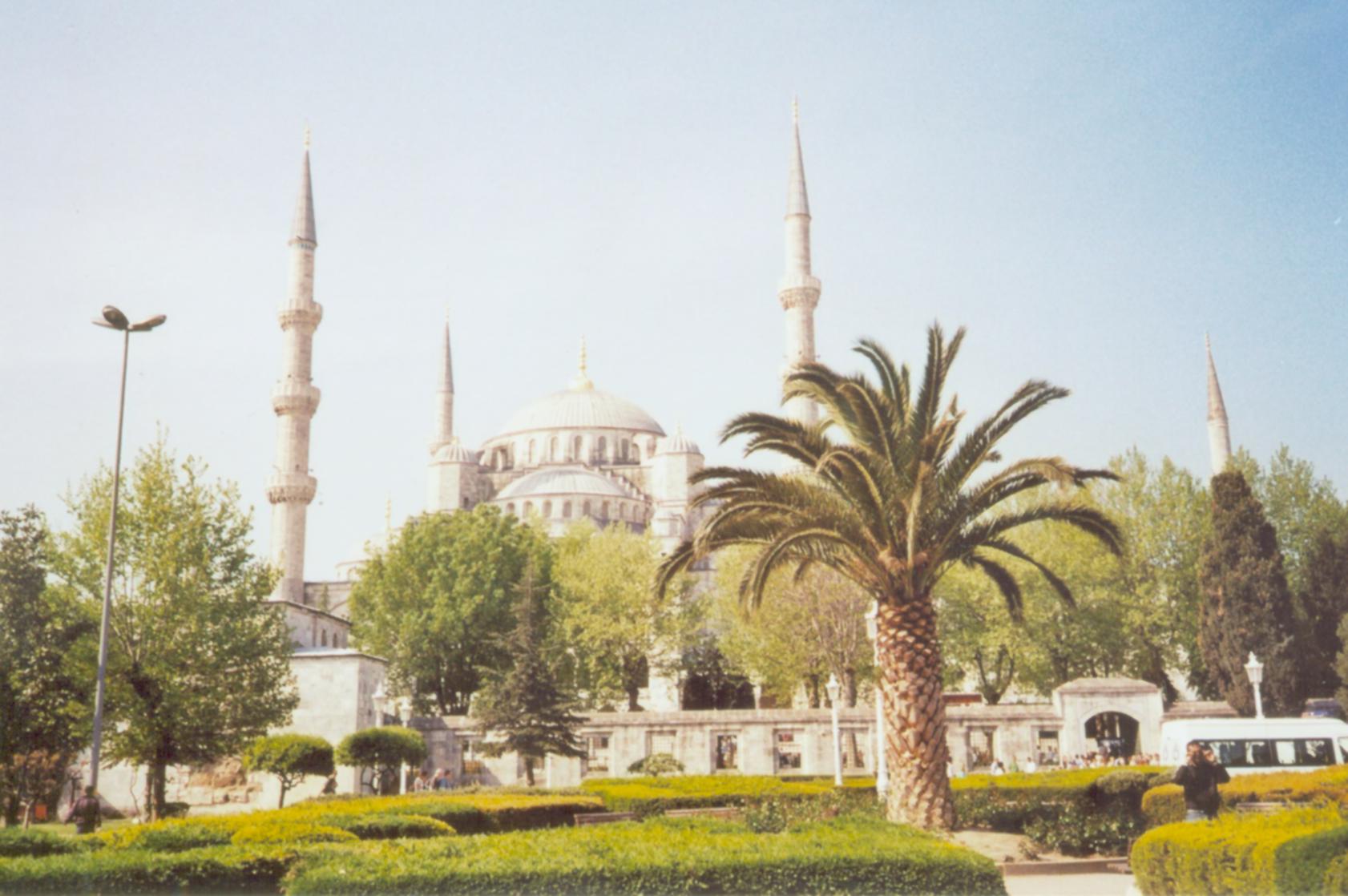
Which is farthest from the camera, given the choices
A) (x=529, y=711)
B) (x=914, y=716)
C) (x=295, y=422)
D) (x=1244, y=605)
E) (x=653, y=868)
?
(x=295, y=422)

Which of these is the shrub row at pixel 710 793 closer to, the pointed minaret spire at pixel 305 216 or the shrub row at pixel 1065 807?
the shrub row at pixel 1065 807

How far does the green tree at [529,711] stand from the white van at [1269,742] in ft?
46.0

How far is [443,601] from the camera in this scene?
4169 cm

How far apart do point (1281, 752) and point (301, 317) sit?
38373 mm

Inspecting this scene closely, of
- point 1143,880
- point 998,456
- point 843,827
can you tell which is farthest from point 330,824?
point 998,456

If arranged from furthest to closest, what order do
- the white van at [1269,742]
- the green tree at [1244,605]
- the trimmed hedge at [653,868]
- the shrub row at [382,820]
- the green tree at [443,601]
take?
the green tree at [443,601], the green tree at [1244,605], the white van at [1269,742], the shrub row at [382,820], the trimmed hedge at [653,868]

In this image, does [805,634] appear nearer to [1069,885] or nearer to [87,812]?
[1069,885]

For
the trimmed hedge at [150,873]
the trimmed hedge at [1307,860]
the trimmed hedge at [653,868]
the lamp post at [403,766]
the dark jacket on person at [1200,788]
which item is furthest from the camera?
the lamp post at [403,766]

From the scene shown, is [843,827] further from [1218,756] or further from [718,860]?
[1218,756]

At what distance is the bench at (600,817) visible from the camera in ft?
56.6

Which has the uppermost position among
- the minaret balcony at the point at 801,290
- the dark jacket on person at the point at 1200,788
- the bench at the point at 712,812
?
the minaret balcony at the point at 801,290

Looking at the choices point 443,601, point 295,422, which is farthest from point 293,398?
point 443,601

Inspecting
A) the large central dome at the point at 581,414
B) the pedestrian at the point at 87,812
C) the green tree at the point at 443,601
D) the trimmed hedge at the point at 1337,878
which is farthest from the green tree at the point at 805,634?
the large central dome at the point at 581,414

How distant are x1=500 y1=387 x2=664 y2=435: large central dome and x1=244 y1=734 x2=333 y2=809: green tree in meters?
57.5
